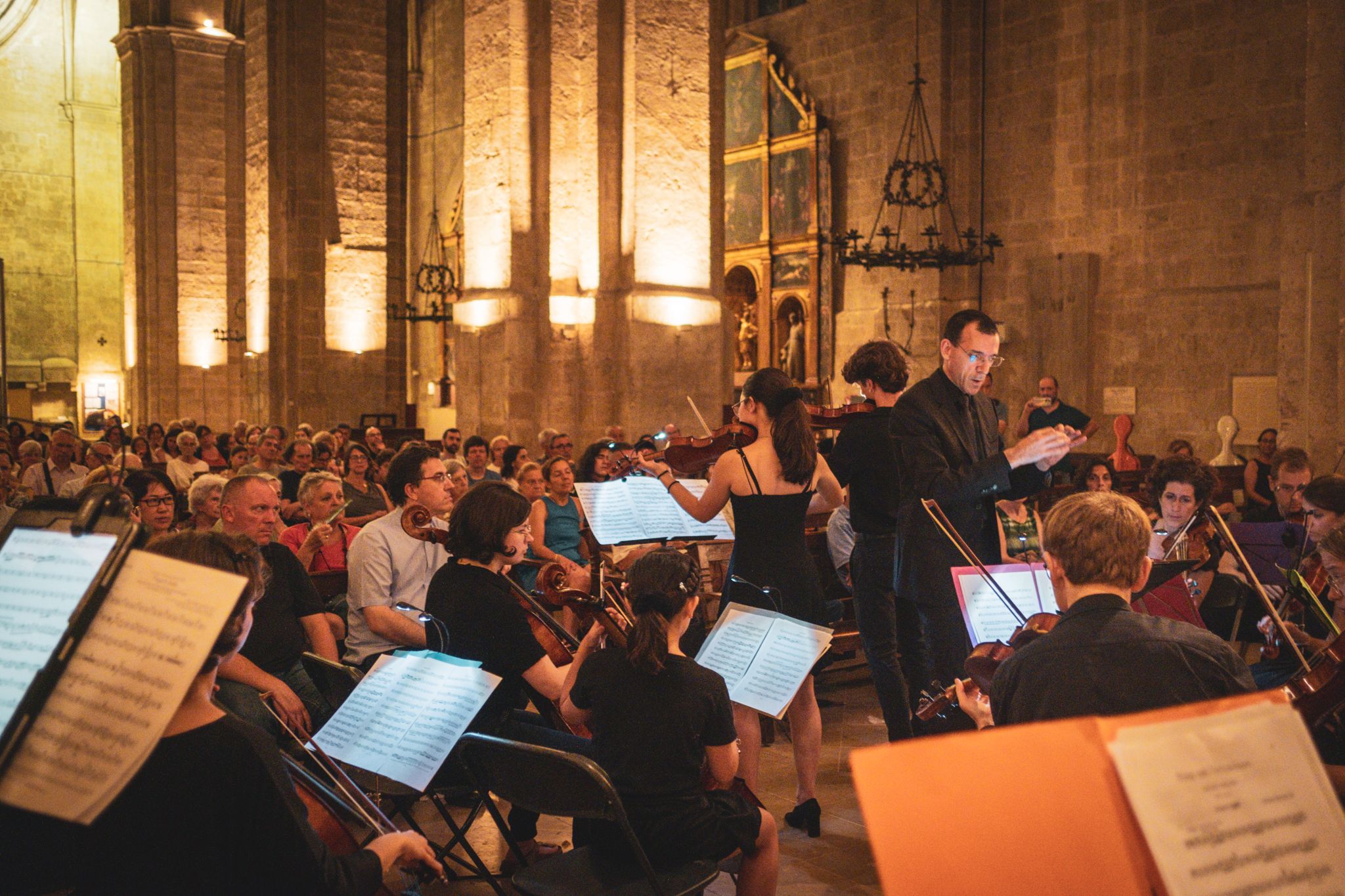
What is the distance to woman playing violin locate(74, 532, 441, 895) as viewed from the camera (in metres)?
1.76

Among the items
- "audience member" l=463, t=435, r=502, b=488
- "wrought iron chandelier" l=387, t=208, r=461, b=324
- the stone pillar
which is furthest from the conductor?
the stone pillar

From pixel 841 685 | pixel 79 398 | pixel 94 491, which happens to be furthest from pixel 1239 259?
pixel 79 398

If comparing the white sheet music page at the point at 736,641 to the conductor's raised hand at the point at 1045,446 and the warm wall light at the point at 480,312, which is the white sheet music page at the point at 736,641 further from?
the warm wall light at the point at 480,312

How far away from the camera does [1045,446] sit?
3354mm

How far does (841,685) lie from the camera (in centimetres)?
634

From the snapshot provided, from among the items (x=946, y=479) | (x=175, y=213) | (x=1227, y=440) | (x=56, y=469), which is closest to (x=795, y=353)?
(x=1227, y=440)

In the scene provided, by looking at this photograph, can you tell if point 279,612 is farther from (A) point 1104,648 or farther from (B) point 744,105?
(B) point 744,105

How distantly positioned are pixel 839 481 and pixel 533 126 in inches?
236

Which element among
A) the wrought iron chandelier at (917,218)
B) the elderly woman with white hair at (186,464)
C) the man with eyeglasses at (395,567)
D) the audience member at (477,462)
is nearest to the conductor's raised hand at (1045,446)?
the man with eyeglasses at (395,567)

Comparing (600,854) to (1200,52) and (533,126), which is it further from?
(1200,52)

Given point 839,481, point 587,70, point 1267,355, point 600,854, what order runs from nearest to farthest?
point 600,854 → point 839,481 → point 587,70 → point 1267,355

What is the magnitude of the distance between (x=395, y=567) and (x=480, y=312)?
19.1 ft

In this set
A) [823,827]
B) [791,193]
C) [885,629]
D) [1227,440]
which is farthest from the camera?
[791,193]

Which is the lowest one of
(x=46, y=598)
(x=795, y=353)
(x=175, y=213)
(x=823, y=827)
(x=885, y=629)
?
(x=823, y=827)
